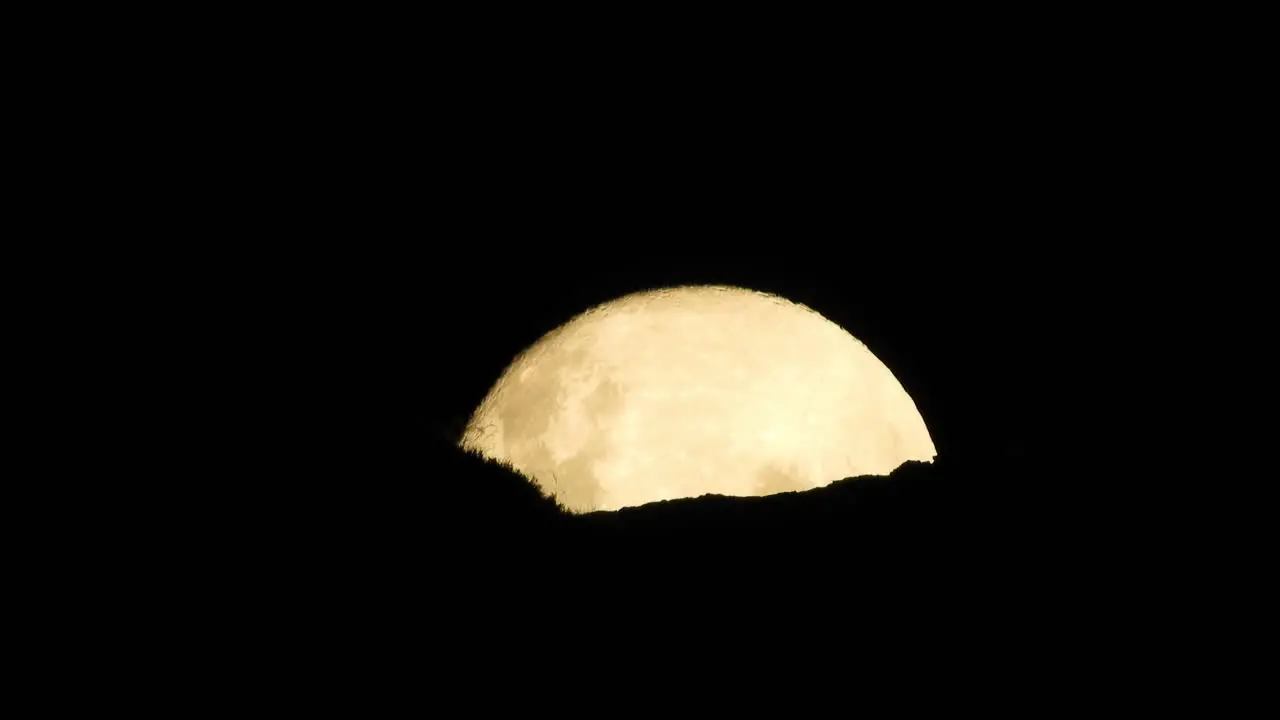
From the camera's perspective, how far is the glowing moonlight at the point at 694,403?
5.05 m

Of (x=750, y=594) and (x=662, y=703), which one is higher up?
(x=750, y=594)

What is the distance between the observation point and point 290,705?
2531 mm

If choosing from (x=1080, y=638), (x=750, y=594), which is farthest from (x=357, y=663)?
(x=1080, y=638)

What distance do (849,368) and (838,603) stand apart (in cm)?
279

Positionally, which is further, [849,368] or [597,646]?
[849,368]

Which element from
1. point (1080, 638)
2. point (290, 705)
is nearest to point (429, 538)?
point (290, 705)

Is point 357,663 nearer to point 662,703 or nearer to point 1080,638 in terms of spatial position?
point 662,703

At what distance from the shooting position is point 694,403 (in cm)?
542

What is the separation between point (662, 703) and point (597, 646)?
0.21 meters

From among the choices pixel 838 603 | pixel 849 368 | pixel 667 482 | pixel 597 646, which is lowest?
pixel 597 646

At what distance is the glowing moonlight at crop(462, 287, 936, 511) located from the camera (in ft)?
16.6

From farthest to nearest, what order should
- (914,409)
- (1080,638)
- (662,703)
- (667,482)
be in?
(667,482), (914,409), (1080,638), (662,703)

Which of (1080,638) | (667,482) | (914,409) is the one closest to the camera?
(1080,638)

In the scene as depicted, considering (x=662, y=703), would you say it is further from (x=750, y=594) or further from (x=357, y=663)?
(x=357, y=663)
